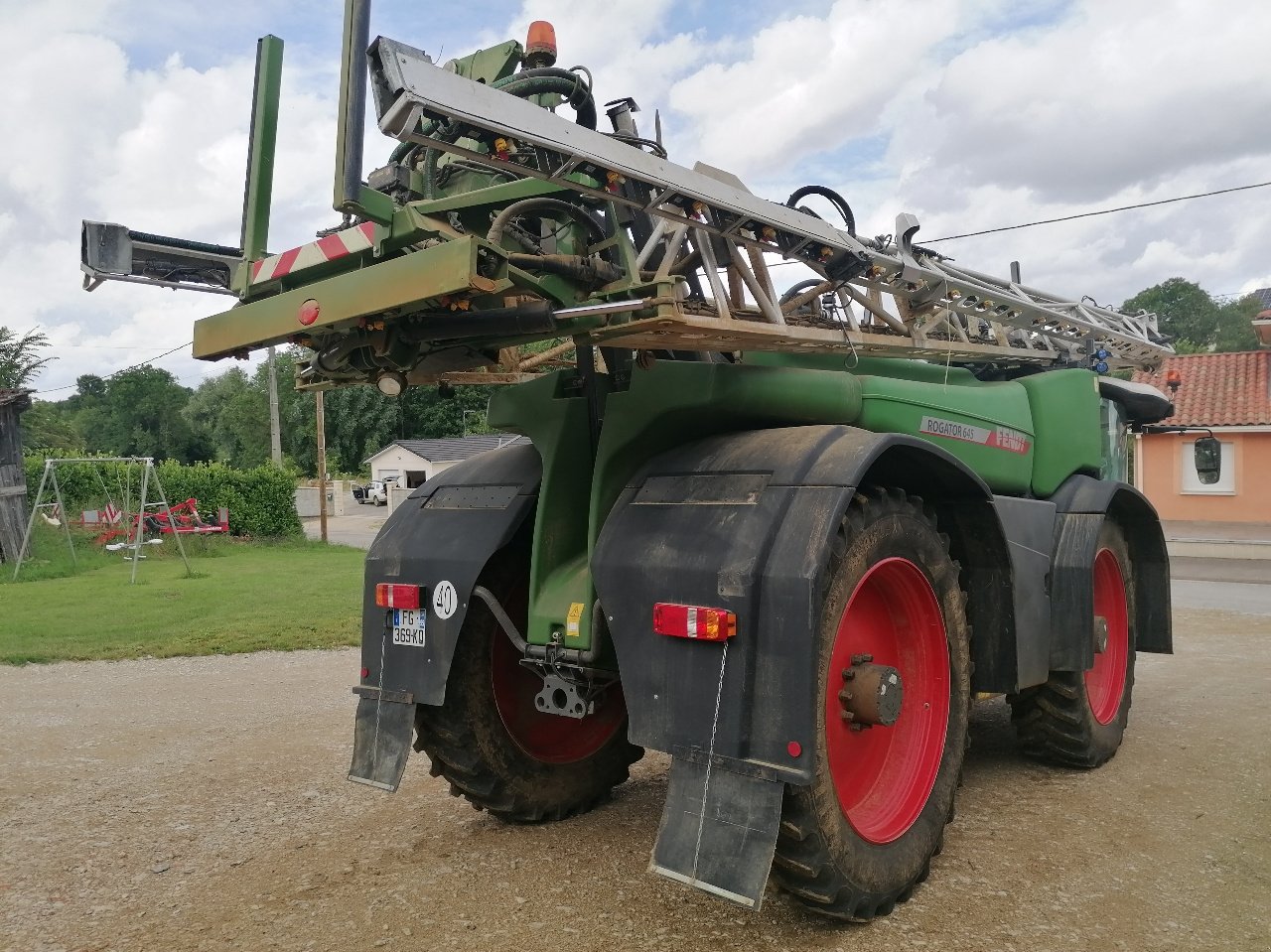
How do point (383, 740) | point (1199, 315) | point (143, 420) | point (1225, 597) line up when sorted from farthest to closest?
point (143, 420)
point (1199, 315)
point (1225, 597)
point (383, 740)

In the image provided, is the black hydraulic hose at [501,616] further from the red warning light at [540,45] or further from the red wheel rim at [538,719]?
the red warning light at [540,45]

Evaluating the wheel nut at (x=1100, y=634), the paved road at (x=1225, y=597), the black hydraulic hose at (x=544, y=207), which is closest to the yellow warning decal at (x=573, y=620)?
the black hydraulic hose at (x=544, y=207)

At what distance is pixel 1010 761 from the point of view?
18.2 ft

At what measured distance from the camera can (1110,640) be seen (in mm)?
6035

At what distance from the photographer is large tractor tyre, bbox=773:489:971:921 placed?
10.7 feet

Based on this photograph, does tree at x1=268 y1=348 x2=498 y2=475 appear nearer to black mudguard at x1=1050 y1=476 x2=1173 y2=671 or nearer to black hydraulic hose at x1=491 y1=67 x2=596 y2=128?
black mudguard at x1=1050 y1=476 x2=1173 y2=671

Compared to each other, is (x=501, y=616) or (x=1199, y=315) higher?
(x=1199, y=315)

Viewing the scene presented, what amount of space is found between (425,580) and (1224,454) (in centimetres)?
2564

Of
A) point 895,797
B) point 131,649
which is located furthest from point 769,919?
point 131,649

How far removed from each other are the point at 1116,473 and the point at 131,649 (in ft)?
29.5

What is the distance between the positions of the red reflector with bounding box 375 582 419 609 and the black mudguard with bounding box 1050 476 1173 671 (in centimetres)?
306

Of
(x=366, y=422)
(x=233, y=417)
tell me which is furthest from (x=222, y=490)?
(x=233, y=417)

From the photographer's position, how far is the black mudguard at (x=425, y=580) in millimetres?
4180

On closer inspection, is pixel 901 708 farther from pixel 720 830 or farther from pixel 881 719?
pixel 720 830
